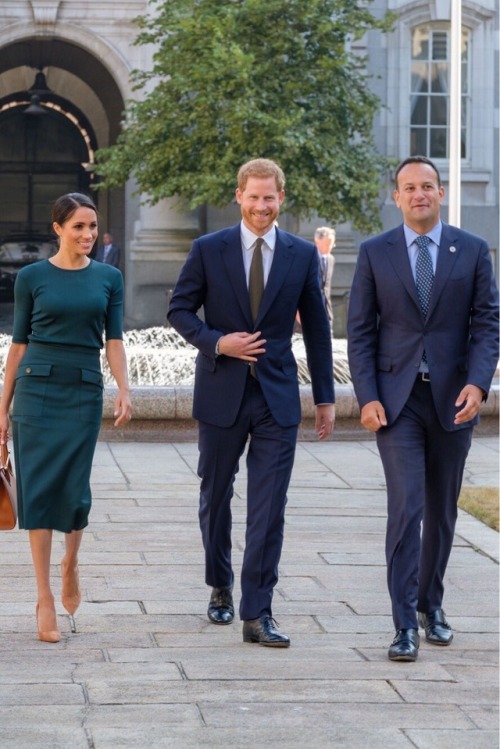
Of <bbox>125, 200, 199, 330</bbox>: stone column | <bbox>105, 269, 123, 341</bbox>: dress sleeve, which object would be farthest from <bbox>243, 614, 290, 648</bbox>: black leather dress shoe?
<bbox>125, 200, 199, 330</bbox>: stone column

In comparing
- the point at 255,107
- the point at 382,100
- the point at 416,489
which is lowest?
the point at 416,489

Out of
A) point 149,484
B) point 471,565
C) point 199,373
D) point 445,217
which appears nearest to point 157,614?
point 199,373

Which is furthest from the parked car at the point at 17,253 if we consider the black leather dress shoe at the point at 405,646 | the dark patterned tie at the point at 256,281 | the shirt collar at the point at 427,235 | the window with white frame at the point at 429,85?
the black leather dress shoe at the point at 405,646

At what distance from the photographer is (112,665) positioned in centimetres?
625

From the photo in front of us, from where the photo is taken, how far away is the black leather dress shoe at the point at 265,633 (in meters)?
6.64

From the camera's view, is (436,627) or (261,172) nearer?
(261,172)

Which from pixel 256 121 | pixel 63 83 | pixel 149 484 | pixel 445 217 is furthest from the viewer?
pixel 63 83

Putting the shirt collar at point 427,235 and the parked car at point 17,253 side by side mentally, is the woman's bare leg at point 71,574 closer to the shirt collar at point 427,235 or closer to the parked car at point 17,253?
the shirt collar at point 427,235

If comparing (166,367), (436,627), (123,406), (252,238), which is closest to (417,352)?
(252,238)

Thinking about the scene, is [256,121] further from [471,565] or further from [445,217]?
[471,565]

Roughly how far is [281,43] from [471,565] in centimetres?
1763

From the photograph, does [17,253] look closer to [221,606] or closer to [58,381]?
[221,606]

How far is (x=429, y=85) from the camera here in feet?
102

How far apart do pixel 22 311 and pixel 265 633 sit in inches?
67.2
